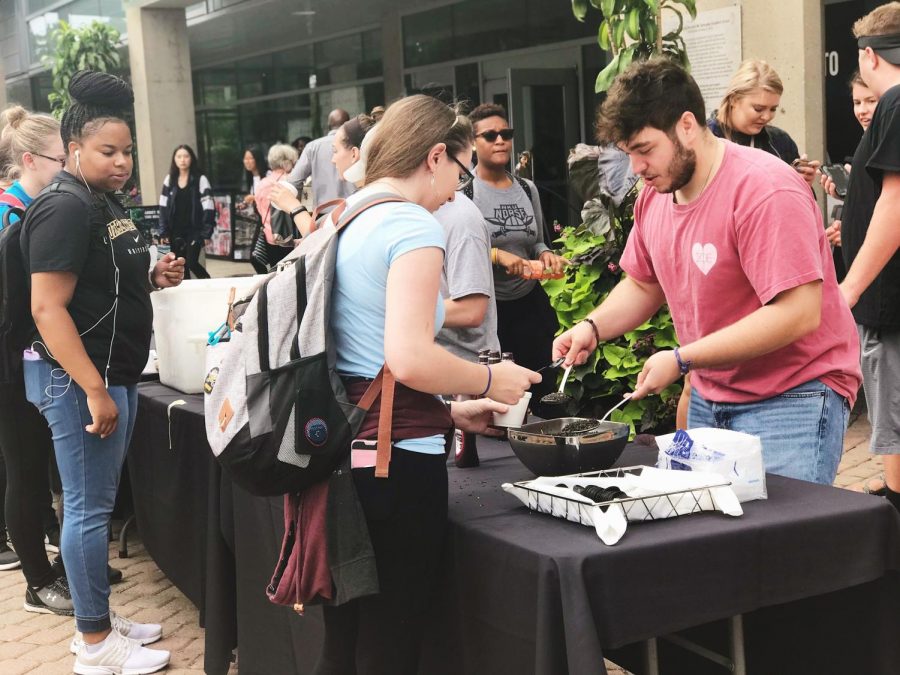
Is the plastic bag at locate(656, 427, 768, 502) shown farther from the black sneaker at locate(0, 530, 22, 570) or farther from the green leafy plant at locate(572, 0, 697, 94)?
the black sneaker at locate(0, 530, 22, 570)

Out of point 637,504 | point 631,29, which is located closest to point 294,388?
point 637,504

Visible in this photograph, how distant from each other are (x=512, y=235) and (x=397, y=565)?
9.80 feet

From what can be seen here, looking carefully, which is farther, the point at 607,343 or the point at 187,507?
the point at 607,343

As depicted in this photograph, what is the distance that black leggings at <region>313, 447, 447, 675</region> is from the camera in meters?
2.39

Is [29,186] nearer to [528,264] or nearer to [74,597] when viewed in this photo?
[74,597]

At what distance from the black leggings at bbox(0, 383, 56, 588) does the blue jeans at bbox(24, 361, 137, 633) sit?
64cm

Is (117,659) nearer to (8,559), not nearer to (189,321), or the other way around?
(189,321)

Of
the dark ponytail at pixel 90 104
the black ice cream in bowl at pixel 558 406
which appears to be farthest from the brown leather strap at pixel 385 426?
the dark ponytail at pixel 90 104

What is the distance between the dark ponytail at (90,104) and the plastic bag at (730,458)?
2.24 meters

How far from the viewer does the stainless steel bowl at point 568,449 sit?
8.79ft

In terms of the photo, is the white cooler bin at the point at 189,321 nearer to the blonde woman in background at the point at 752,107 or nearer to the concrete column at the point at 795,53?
the blonde woman in background at the point at 752,107

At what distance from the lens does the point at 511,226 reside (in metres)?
5.21

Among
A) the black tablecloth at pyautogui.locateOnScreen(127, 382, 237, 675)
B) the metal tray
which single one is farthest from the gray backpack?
the black tablecloth at pyautogui.locateOnScreen(127, 382, 237, 675)

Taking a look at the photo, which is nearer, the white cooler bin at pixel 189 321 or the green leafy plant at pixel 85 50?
the white cooler bin at pixel 189 321
